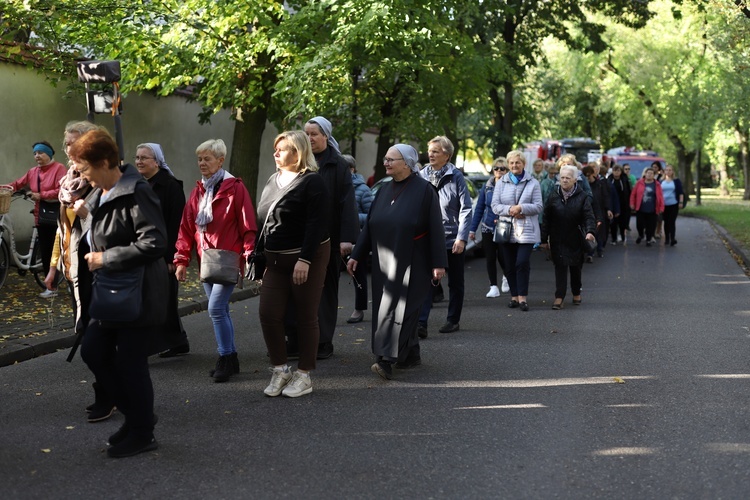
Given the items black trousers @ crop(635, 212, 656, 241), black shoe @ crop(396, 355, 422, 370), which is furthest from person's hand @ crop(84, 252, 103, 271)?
black trousers @ crop(635, 212, 656, 241)

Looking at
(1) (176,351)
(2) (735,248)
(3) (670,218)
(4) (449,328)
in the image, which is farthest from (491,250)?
(3) (670,218)

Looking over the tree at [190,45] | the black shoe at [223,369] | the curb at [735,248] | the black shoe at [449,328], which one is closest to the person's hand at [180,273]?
the black shoe at [223,369]

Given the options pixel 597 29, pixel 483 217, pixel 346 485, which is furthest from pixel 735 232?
pixel 346 485

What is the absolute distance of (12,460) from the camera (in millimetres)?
5379

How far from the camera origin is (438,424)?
617 cm

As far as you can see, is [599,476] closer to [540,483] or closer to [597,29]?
[540,483]

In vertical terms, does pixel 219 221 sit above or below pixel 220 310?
above

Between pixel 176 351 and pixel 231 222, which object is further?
pixel 176 351

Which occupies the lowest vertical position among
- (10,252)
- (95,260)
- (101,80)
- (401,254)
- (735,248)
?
(735,248)

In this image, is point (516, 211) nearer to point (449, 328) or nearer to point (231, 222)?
point (449, 328)

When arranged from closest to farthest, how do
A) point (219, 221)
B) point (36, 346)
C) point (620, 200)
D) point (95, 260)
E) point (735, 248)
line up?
point (95, 260), point (219, 221), point (36, 346), point (735, 248), point (620, 200)

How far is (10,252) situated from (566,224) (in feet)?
20.6

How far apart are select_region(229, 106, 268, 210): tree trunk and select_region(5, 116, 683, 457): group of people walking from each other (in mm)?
8181

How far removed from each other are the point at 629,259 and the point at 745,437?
521 inches
